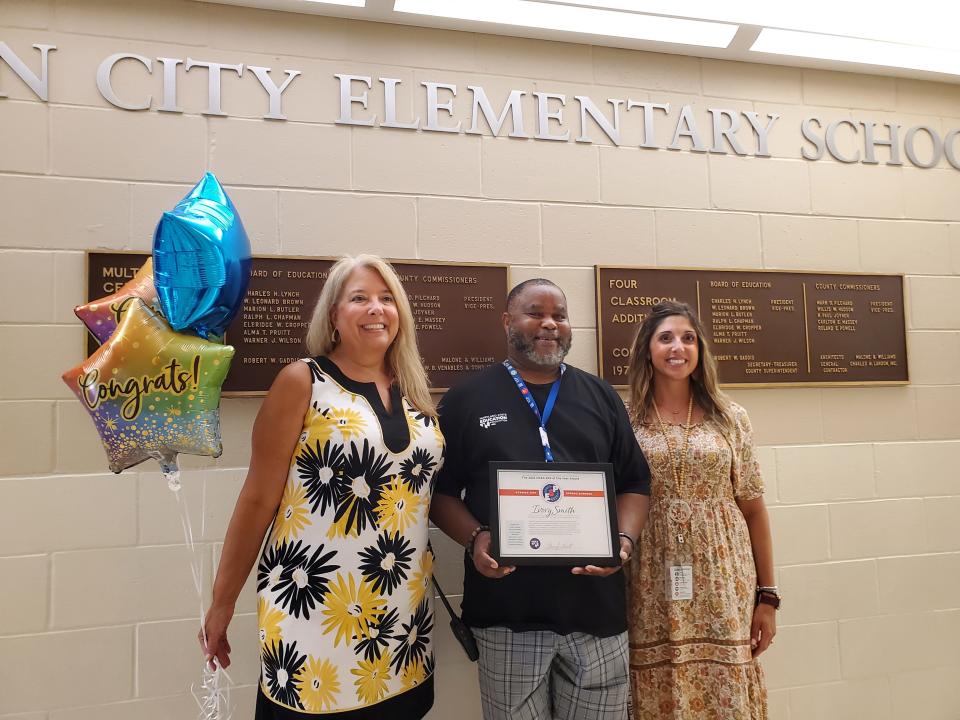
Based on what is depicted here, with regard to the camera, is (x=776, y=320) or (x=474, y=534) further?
(x=776, y=320)

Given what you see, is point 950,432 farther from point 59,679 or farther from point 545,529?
point 59,679

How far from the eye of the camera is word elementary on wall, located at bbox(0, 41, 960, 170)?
2492 millimetres

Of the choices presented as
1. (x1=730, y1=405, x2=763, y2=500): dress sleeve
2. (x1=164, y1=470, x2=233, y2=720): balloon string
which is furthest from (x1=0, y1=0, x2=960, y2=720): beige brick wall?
(x1=730, y1=405, x2=763, y2=500): dress sleeve

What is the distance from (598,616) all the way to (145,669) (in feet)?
5.47

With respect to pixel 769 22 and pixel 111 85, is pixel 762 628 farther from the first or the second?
pixel 111 85

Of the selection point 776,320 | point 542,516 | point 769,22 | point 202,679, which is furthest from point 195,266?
point 769,22

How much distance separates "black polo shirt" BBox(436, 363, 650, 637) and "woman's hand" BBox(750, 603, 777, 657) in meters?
0.58

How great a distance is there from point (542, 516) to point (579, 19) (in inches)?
85.6

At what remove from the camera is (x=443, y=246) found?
2699 millimetres

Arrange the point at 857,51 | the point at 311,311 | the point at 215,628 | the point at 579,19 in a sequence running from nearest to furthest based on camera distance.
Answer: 1. the point at 215,628
2. the point at 311,311
3. the point at 579,19
4. the point at 857,51

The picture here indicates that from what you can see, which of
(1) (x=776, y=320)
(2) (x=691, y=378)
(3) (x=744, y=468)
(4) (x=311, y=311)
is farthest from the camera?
(1) (x=776, y=320)

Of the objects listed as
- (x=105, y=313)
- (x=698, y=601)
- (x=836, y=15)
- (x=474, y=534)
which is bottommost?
(x=698, y=601)

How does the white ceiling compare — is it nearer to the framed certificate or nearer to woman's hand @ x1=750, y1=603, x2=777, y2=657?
the framed certificate

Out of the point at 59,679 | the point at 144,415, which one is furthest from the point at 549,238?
the point at 59,679
